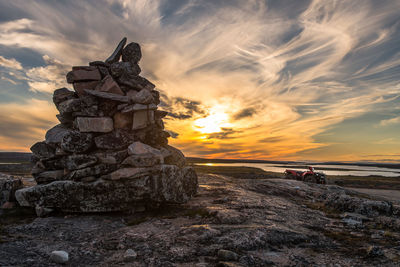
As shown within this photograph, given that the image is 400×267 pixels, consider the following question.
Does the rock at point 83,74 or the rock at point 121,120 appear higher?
the rock at point 83,74

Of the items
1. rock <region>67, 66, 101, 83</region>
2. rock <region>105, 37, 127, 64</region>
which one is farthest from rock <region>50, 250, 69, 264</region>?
rock <region>105, 37, 127, 64</region>

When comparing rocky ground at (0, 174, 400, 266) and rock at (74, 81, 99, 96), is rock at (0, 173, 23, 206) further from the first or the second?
rock at (74, 81, 99, 96)

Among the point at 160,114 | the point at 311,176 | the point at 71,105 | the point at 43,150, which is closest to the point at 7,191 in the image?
Result: the point at 43,150

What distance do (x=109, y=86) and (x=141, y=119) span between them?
8.78ft

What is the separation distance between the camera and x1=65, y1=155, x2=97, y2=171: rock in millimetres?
10710

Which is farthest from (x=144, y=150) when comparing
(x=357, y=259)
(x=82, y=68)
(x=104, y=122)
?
(x=357, y=259)

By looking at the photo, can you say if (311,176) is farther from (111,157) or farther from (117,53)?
(117,53)

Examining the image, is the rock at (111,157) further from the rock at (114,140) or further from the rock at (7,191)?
the rock at (7,191)

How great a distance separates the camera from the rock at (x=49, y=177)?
11.0 meters

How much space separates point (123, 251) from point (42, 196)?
6.13 m

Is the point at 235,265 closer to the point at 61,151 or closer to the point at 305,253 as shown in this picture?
the point at 305,253

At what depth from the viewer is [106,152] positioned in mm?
11172

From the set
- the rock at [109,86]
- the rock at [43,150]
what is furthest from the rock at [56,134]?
the rock at [109,86]

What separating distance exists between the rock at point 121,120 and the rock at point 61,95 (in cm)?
309
